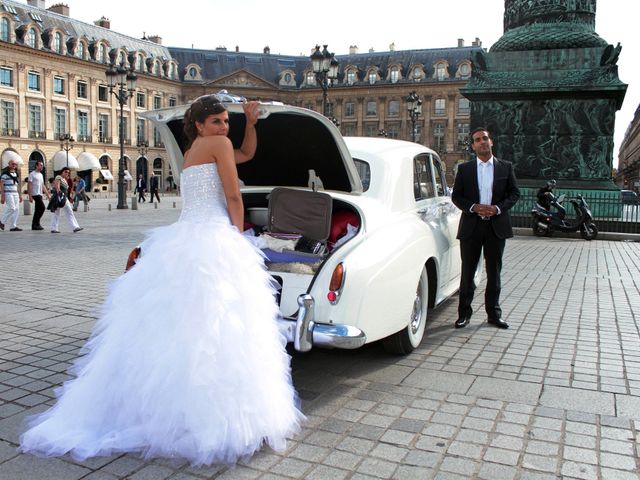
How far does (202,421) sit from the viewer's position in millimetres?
3189

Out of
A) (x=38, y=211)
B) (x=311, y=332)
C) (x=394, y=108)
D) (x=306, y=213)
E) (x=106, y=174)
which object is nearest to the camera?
(x=311, y=332)

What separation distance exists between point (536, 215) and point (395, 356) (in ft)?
41.6

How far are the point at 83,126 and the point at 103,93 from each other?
5.22 meters

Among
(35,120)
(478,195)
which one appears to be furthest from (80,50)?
(478,195)

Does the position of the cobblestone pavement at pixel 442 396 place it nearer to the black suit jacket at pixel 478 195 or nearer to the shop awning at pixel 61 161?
the black suit jacket at pixel 478 195

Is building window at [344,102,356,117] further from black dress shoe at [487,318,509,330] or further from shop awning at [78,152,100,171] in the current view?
black dress shoe at [487,318,509,330]

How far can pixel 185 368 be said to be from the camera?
10.6ft

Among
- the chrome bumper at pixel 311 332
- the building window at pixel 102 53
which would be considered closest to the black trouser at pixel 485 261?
the chrome bumper at pixel 311 332

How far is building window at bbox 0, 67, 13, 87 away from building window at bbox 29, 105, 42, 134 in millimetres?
3370

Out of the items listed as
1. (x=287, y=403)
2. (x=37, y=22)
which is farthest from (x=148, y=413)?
(x=37, y=22)

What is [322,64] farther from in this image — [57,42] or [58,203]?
[57,42]

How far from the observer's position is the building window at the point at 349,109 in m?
88.6

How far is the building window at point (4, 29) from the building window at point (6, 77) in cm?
287

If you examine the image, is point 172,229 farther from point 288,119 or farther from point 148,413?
point 288,119
